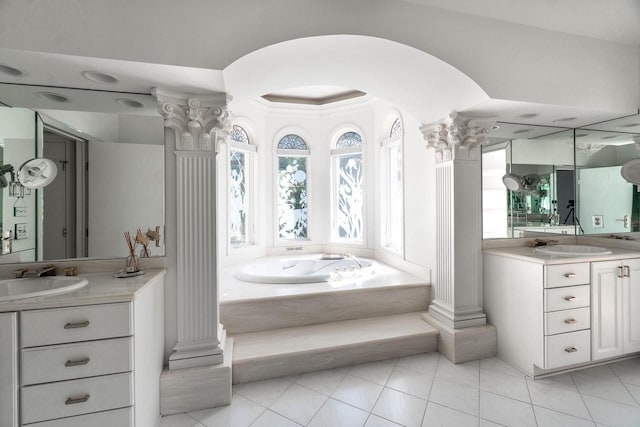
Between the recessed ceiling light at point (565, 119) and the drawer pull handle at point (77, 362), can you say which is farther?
the recessed ceiling light at point (565, 119)

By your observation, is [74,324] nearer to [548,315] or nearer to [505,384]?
[505,384]

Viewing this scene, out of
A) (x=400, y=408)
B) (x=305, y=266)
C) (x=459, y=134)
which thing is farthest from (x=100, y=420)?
(x=459, y=134)

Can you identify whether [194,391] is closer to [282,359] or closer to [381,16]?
[282,359]

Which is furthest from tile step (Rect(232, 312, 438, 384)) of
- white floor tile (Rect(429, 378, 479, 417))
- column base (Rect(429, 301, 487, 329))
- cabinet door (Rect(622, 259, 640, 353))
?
cabinet door (Rect(622, 259, 640, 353))

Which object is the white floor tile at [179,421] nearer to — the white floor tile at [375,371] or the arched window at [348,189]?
the white floor tile at [375,371]

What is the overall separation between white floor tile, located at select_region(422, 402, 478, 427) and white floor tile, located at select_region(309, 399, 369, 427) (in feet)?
1.22

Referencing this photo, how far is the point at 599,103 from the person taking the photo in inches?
93.4

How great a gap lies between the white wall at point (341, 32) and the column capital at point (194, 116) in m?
0.36

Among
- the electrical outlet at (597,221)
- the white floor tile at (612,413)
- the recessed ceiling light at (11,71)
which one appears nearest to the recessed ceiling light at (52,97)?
the recessed ceiling light at (11,71)

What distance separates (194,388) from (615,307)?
3.13 meters

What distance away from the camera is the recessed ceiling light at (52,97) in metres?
1.89

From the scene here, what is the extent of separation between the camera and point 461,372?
2348 mm

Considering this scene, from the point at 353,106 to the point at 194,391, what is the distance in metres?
4.03

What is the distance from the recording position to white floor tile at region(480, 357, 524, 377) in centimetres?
236
